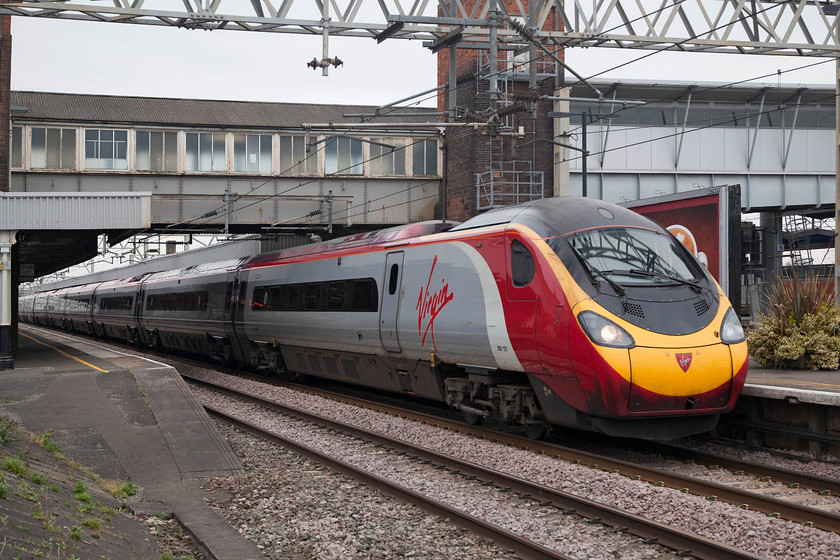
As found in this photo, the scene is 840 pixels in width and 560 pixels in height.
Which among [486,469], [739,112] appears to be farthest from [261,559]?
[739,112]

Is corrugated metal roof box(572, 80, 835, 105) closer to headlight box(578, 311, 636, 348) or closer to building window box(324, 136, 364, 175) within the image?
building window box(324, 136, 364, 175)

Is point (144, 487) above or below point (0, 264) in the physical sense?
below

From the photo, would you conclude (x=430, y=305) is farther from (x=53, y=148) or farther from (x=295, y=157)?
(x=53, y=148)

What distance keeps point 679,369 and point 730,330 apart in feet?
3.62

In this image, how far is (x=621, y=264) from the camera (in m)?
10.5

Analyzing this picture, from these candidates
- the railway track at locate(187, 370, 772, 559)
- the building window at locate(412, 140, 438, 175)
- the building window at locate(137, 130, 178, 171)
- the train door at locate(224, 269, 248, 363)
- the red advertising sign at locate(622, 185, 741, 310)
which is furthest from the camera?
the building window at locate(412, 140, 438, 175)

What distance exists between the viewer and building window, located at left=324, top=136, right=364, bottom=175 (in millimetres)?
38000

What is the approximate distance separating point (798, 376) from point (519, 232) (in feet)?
17.8

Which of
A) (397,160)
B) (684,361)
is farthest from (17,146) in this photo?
(684,361)

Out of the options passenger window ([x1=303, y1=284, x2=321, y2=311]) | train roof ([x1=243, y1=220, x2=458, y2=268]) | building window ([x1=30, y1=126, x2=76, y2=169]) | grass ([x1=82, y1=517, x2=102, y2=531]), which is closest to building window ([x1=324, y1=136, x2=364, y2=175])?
building window ([x1=30, y1=126, x2=76, y2=169])

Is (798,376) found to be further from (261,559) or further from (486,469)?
(261,559)

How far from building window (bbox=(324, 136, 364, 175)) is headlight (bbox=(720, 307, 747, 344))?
93.7ft

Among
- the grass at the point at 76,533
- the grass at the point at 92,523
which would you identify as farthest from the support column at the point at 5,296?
the grass at the point at 76,533

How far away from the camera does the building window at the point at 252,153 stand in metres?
37.3
